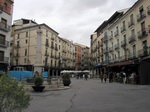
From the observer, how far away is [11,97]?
156 inches

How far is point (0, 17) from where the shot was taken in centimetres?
3344

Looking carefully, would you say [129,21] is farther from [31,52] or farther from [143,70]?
[31,52]

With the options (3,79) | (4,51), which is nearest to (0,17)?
(4,51)

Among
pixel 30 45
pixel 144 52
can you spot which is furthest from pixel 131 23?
pixel 30 45

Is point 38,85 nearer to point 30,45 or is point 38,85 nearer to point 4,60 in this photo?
point 4,60

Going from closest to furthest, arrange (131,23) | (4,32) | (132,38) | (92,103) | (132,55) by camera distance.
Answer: (92,103), (132,38), (132,55), (131,23), (4,32)

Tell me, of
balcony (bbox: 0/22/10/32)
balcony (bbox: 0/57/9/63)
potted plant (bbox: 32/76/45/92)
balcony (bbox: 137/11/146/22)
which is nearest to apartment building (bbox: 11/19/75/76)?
balcony (bbox: 0/57/9/63)

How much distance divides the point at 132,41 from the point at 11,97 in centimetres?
3108

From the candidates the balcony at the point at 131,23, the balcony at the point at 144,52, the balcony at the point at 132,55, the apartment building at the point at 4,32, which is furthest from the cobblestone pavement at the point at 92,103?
the apartment building at the point at 4,32

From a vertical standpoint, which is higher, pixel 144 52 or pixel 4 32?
pixel 4 32

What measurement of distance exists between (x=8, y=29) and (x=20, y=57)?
23.4m

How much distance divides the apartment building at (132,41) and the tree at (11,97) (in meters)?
20.8

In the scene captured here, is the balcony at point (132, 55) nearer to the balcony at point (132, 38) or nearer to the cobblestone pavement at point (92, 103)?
the balcony at point (132, 38)

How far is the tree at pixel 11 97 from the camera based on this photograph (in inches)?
152
